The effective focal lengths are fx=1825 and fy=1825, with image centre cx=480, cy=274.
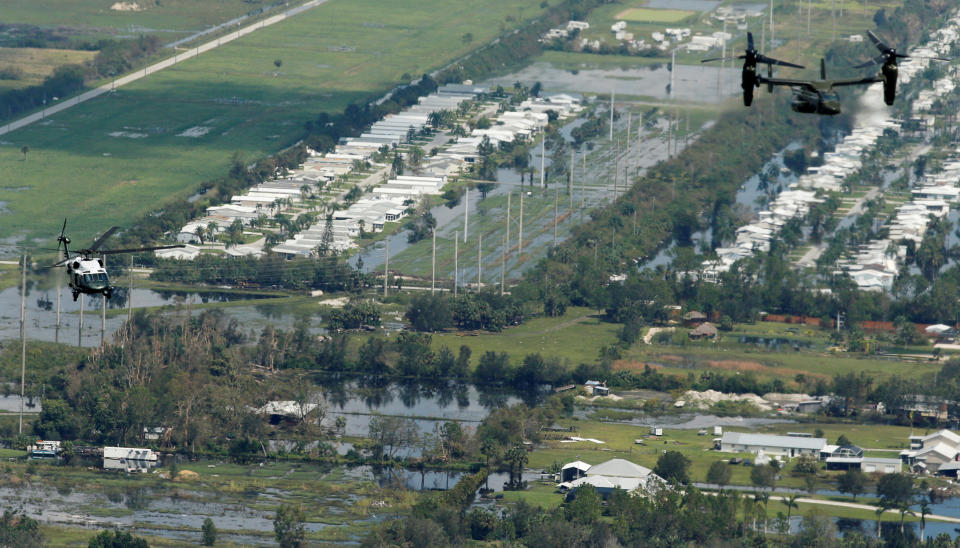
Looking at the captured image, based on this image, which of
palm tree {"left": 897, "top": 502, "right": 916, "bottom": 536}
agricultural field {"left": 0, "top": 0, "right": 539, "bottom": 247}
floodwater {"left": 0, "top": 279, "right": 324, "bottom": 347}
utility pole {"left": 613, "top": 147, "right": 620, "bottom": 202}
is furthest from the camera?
utility pole {"left": 613, "top": 147, "right": 620, "bottom": 202}

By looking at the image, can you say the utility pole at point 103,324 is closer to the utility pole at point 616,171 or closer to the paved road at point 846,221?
the utility pole at point 616,171

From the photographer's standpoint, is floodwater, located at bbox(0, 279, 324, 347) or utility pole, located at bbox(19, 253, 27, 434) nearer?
utility pole, located at bbox(19, 253, 27, 434)

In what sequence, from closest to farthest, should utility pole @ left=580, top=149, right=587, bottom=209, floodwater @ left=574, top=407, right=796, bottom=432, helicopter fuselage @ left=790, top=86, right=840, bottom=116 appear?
helicopter fuselage @ left=790, top=86, right=840, bottom=116, floodwater @ left=574, top=407, right=796, bottom=432, utility pole @ left=580, top=149, right=587, bottom=209

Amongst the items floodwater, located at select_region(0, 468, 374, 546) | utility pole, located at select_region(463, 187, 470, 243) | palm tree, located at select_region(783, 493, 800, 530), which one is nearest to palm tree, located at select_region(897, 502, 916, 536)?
palm tree, located at select_region(783, 493, 800, 530)

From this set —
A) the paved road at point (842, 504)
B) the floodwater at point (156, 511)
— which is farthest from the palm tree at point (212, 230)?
the paved road at point (842, 504)

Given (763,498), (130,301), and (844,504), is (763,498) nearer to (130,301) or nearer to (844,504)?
(844,504)

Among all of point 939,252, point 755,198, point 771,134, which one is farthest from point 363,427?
point 771,134

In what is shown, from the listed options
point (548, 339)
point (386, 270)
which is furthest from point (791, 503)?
point (386, 270)

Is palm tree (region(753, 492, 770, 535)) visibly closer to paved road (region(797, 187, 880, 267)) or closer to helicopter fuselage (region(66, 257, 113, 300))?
helicopter fuselage (region(66, 257, 113, 300))
